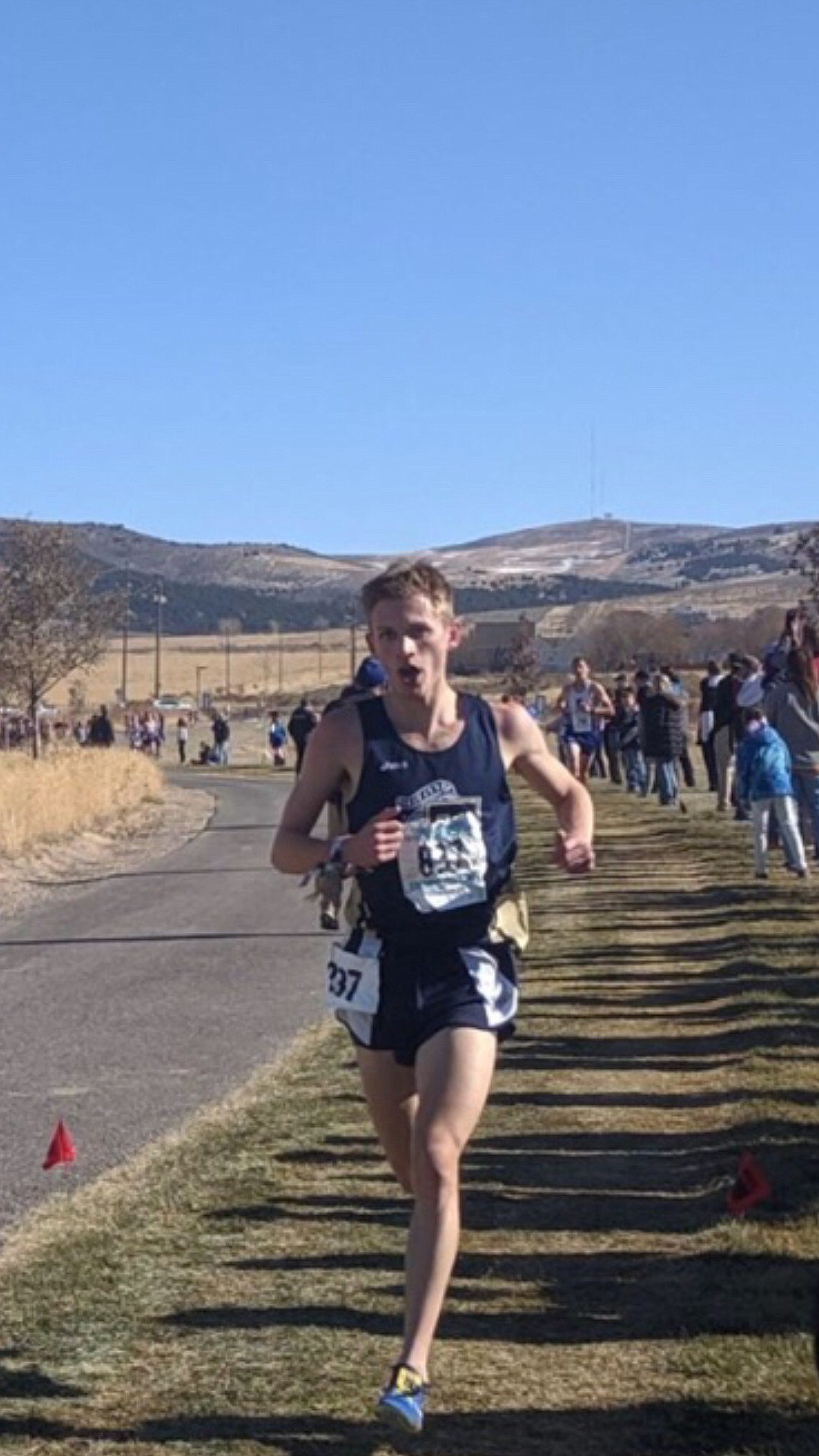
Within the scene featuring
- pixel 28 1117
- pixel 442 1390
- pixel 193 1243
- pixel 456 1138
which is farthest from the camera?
pixel 28 1117

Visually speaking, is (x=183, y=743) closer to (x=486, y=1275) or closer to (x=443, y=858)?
(x=486, y=1275)

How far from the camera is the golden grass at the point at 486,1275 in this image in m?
5.46

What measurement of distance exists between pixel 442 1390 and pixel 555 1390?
27 centimetres

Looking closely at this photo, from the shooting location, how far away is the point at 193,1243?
7.29 metres

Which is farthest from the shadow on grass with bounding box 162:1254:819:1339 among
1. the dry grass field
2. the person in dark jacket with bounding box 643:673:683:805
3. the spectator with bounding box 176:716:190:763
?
the dry grass field

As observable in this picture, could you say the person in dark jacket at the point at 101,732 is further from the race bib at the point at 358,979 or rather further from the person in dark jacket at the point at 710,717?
the race bib at the point at 358,979

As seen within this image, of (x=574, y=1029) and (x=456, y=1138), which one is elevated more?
(x=456, y=1138)

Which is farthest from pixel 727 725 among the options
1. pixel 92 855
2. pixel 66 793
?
pixel 66 793

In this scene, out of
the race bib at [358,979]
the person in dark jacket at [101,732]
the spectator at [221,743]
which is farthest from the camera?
the spectator at [221,743]

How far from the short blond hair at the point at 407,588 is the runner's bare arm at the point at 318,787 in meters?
0.27

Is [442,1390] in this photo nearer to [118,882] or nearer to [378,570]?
[378,570]

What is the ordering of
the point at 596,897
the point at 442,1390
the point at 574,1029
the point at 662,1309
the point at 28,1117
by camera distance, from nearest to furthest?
1. the point at 442,1390
2. the point at 662,1309
3. the point at 28,1117
4. the point at 574,1029
5. the point at 596,897

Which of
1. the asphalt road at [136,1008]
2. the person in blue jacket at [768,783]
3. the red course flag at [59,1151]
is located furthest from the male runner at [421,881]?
the person in blue jacket at [768,783]

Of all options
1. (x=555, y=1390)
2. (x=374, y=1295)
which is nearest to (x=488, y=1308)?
(x=374, y=1295)
